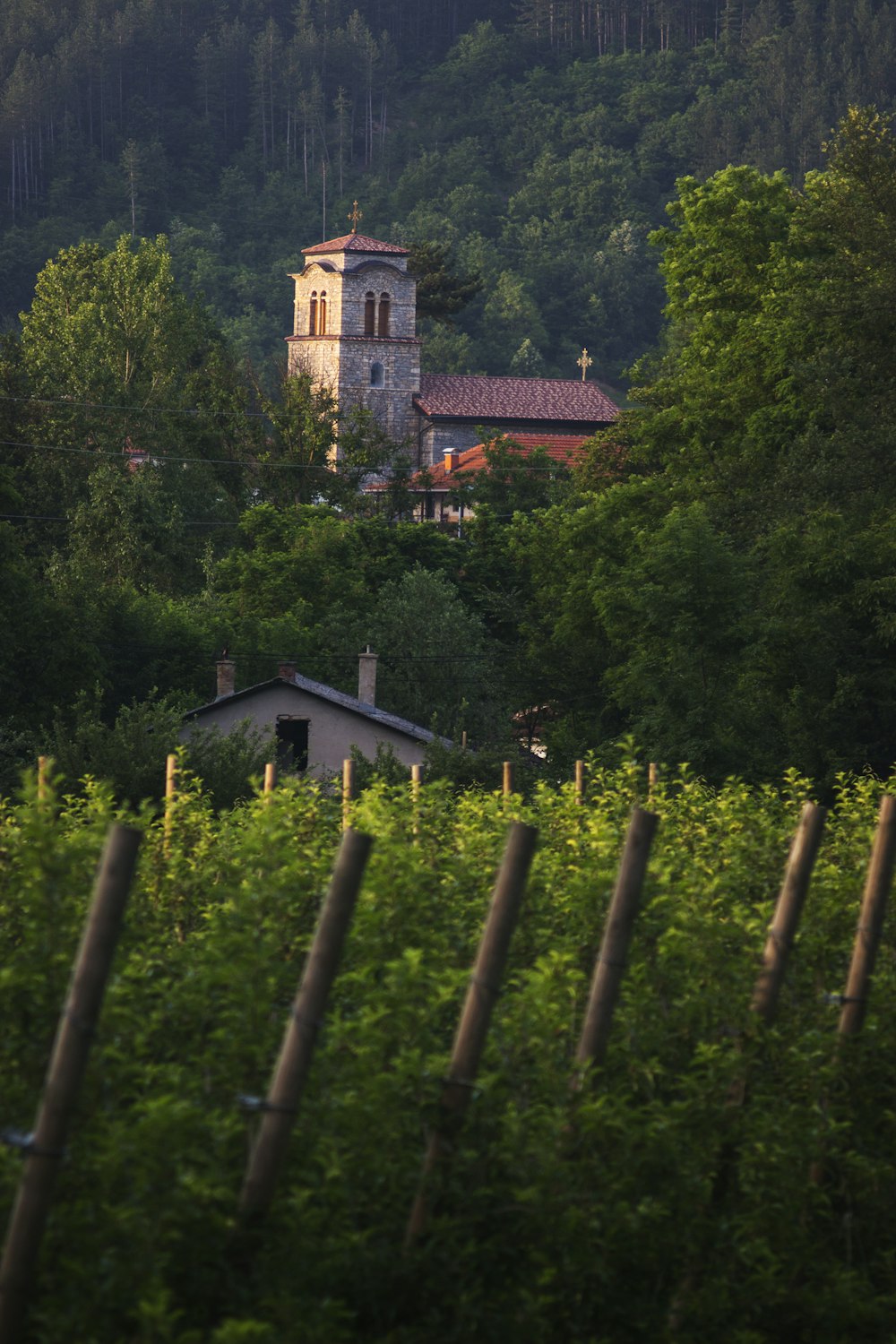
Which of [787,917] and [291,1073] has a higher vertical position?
[787,917]

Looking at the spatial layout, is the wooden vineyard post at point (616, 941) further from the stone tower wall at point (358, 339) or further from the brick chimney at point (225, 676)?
the stone tower wall at point (358, 339)

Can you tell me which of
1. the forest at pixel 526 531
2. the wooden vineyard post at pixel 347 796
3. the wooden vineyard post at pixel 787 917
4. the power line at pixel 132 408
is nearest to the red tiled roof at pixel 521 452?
the forest at pixel 526 531

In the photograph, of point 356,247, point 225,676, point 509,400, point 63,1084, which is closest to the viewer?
point 63,1084

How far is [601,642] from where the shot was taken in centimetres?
4006

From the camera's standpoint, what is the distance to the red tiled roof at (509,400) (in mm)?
92875

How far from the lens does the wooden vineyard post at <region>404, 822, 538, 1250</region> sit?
24.5 feet

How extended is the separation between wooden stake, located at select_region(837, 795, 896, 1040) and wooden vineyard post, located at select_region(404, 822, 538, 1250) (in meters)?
2.18

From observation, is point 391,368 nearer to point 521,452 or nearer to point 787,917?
point 521,452

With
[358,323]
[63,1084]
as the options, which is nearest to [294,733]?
[63,1084]

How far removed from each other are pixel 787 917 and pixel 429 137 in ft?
593

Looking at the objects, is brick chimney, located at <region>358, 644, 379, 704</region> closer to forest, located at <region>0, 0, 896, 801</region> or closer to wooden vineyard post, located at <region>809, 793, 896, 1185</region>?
forest, located at <region>0, 0, 896, 801</region>

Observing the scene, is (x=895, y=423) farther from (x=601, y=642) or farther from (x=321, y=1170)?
(x=321, y=1170)

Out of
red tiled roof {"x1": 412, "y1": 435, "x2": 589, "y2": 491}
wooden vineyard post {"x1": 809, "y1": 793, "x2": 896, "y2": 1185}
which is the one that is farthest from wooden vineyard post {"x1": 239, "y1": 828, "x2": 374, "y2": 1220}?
red tiled roof {"x1": 412, "y1": 435, "x2": 589, "y2": 491}

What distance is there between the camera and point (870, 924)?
9125 millimetres
